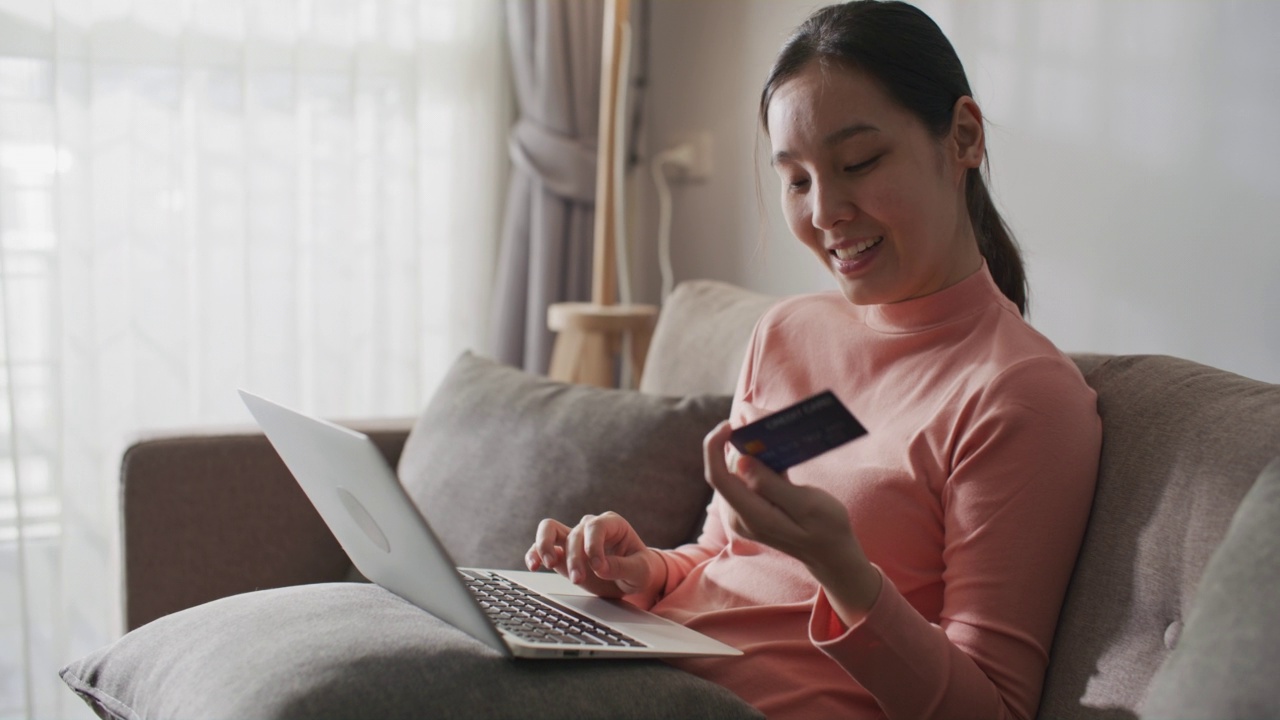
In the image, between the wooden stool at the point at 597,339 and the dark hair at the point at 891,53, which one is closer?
the dark hair at the point at 891,53

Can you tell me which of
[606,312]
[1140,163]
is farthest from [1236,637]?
[606,312]

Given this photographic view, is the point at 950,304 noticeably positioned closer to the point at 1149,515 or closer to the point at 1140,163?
the point at 1149,515

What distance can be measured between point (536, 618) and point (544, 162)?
1648 millimetres

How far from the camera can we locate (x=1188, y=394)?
3.13ft

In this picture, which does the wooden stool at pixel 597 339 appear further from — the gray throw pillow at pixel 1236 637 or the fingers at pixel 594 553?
the gray throw pillow at pixel 1236 637

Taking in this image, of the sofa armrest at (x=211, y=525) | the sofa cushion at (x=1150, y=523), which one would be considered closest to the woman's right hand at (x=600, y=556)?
the sofa cushion at (x=1150, y=523)

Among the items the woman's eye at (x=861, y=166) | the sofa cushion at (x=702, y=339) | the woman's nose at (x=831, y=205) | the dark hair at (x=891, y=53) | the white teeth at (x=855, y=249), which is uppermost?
the dark hair at (x=891, y=53)

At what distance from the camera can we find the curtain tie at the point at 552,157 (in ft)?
8.11

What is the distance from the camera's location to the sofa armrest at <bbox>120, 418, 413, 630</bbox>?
158 centimetres

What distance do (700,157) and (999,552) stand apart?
5.47 feet

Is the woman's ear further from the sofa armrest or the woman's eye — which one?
the sofa armrest

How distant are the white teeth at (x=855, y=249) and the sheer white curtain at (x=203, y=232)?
4.97ft

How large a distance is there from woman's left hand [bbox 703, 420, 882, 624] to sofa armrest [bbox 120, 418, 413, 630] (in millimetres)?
1003

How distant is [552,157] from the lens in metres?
2.48
